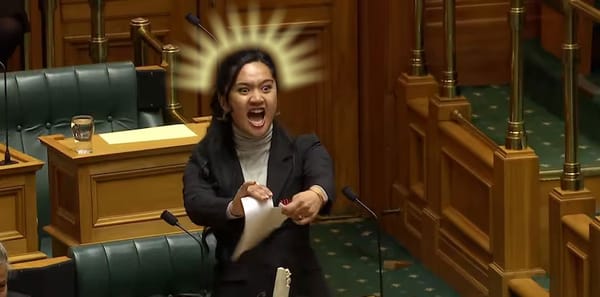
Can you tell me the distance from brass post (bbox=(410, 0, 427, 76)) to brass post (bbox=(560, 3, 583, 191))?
1.36 m

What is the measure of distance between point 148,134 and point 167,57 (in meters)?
0.69

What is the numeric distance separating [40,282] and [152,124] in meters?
1.45

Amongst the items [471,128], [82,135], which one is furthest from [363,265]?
[82,135]

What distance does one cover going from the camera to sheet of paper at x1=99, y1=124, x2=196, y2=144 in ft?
17.9

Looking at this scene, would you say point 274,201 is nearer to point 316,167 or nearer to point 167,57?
point 316,167

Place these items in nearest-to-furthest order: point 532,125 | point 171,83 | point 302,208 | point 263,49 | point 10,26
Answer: point 302,208, point 263,49, point 171,83, point 532,125, point 10,26

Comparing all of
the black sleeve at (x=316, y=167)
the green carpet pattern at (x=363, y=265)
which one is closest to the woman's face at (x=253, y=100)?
the black sleeve at (x=316, y=167)

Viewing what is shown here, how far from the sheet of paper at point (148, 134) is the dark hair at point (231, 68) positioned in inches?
67.2

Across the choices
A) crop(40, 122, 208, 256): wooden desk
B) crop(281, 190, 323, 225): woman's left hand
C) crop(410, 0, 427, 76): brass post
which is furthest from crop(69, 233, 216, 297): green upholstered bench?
crop(410, 0, 427, 76): brass post

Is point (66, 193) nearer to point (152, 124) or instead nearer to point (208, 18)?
point (152, 124)

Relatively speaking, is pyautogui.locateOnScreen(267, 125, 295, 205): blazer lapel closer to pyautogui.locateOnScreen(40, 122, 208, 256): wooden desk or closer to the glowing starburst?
the glowing starburst

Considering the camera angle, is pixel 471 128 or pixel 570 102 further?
pixel 471 128

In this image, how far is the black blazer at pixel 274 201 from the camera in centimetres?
365

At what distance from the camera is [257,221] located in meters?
3.60
